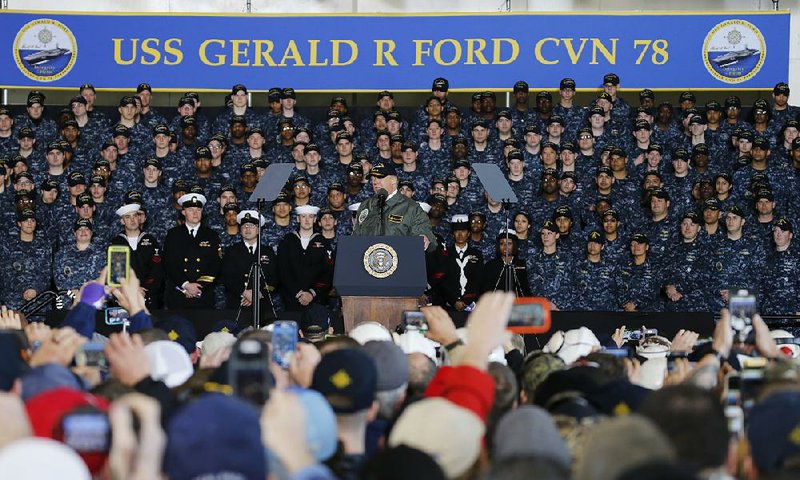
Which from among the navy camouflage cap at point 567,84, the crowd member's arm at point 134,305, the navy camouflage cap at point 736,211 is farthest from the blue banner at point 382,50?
the crowd member's arm at point 134,305

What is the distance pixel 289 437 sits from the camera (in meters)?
2.81

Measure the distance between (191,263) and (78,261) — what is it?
3.37 feet

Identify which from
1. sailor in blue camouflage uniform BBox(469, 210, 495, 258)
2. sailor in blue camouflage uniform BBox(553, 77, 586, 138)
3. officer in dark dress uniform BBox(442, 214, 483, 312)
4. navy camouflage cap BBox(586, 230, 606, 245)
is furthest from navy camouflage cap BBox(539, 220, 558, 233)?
sailor in blue camouflage uniform BBox(553, 77, 586, 138)

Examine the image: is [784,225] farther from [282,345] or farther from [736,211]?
[282,345]

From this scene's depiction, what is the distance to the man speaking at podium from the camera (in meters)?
9.73

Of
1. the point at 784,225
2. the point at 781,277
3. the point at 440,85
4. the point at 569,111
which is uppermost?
the point at 440,85

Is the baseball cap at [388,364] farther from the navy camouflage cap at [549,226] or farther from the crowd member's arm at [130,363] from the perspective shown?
the navy camouflage cap at [549,226]

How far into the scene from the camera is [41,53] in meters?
14.2

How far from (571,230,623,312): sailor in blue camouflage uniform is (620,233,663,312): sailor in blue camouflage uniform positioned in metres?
0.08

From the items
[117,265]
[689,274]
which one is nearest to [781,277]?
[689,274]

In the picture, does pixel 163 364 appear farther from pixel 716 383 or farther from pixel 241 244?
pixel 241 244

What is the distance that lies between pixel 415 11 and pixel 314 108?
2316 millimetres

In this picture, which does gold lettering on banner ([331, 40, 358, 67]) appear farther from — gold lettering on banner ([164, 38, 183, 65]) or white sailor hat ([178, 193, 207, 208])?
white sailor hat ([178, 193, 207, 208])

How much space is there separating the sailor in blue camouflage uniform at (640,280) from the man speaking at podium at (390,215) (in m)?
2.22
